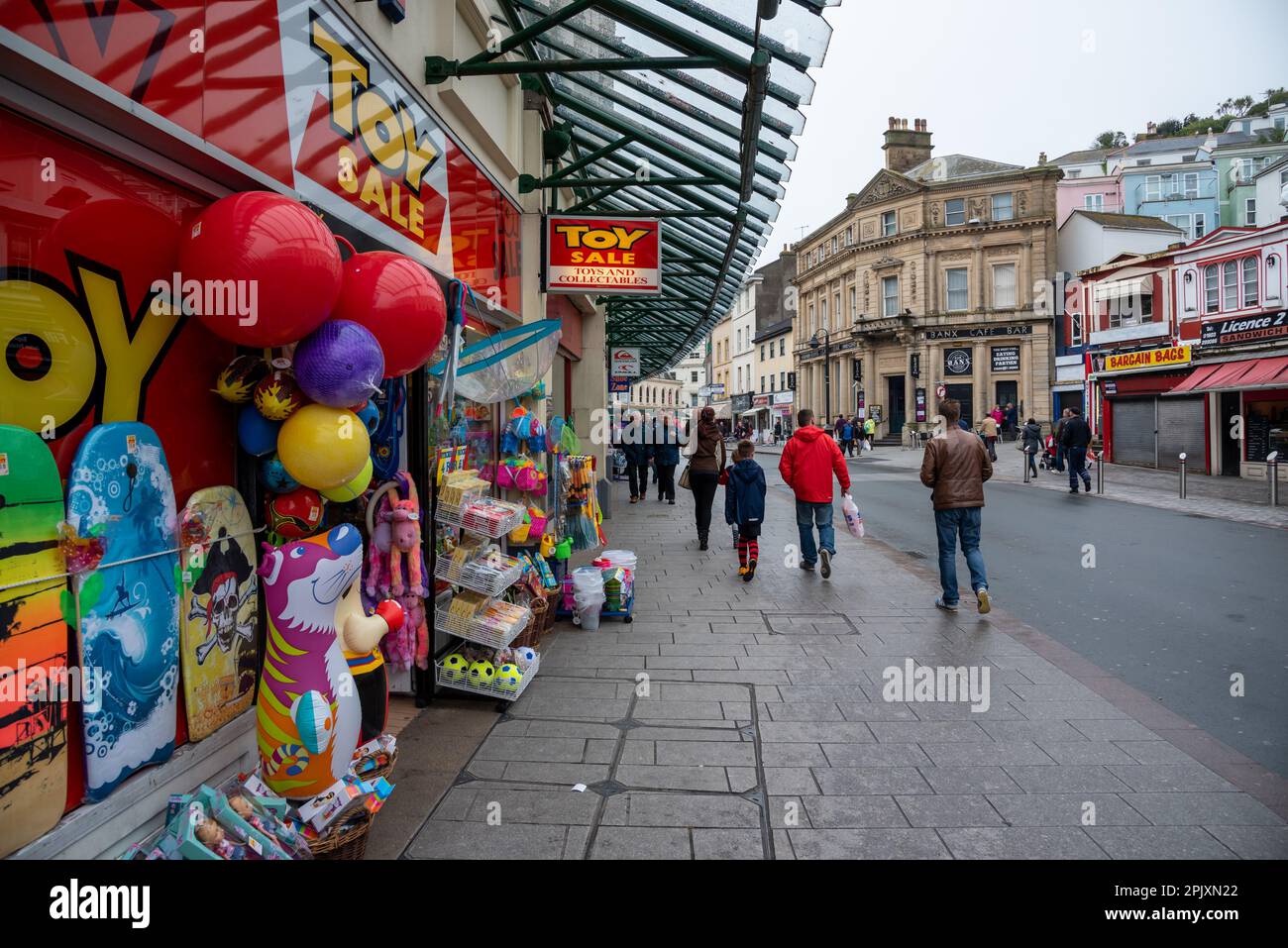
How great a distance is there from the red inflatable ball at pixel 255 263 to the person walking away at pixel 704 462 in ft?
25.5

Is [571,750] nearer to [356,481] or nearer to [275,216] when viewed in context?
[356,481]

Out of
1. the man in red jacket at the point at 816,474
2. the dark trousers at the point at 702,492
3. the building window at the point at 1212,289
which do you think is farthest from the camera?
the building window at the point at 1212,289

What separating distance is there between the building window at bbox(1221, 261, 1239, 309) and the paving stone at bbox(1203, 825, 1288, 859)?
2805 cm

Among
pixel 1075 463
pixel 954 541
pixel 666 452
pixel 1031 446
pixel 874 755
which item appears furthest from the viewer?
pixel 1031 446

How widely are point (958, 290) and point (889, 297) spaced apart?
4.00 metres

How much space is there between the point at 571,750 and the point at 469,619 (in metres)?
1.07

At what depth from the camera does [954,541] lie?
23.1 feet

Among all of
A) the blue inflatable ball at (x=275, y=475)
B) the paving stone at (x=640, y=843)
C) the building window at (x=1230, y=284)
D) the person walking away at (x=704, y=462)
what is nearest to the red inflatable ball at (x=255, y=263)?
the blue inflatable ball at (x=275, y=475)

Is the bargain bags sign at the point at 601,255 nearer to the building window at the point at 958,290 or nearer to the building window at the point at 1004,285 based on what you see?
the building window at the point at 958,290

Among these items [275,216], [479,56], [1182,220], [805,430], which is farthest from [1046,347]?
[275,216]

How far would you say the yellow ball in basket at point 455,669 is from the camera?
461cm

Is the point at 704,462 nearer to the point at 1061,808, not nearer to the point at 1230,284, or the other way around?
the point at 1061,808

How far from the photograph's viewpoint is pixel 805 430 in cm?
864

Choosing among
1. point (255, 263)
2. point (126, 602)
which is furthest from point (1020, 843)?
point (255, 263)
